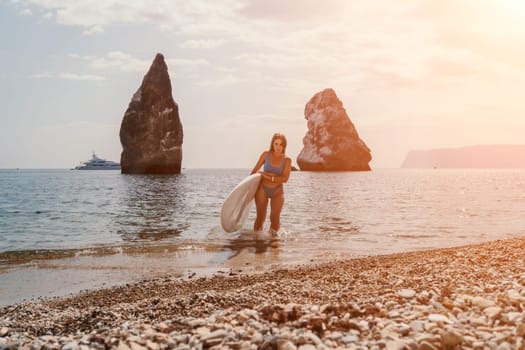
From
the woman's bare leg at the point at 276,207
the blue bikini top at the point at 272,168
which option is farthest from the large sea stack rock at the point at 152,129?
the blue bikini top at the point at 272,168

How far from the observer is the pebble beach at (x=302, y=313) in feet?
13.1

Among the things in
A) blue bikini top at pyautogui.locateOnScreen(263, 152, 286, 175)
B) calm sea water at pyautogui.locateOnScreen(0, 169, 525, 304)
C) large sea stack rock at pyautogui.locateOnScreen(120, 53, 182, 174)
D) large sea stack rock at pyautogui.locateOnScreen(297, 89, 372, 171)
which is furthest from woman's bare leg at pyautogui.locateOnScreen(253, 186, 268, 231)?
large sea stack rock at pyautogui.locateOnScreen(297, 89, 372, 171)

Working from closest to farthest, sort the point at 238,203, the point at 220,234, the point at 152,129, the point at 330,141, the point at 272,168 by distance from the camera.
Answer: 1. the point at 272,168
2. the point at 238,203
3. the point at 220,234
4. the point at 152,129
5. the point at 330,141

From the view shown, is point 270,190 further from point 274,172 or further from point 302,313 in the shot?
point 302,313

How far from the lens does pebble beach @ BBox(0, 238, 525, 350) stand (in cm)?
399

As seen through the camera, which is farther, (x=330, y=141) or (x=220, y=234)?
(x=330, y=141)

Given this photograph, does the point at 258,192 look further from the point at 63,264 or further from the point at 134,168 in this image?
the point at 134,168

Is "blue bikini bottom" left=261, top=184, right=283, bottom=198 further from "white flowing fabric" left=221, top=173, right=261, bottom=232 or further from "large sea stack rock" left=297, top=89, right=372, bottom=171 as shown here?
"large sea stack rock" left=297, top=89, right=372, bottom=171

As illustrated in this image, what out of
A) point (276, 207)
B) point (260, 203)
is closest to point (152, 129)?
point (260, 203)

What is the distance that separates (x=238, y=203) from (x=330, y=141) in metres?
127

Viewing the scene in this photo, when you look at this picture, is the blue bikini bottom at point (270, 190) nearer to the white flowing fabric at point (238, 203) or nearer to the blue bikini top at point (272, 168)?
the white flowing fabric at point (238, 203)

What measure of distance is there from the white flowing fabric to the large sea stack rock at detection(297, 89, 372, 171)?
125234mm

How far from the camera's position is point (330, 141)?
13738 cm

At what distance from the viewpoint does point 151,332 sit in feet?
14.2
